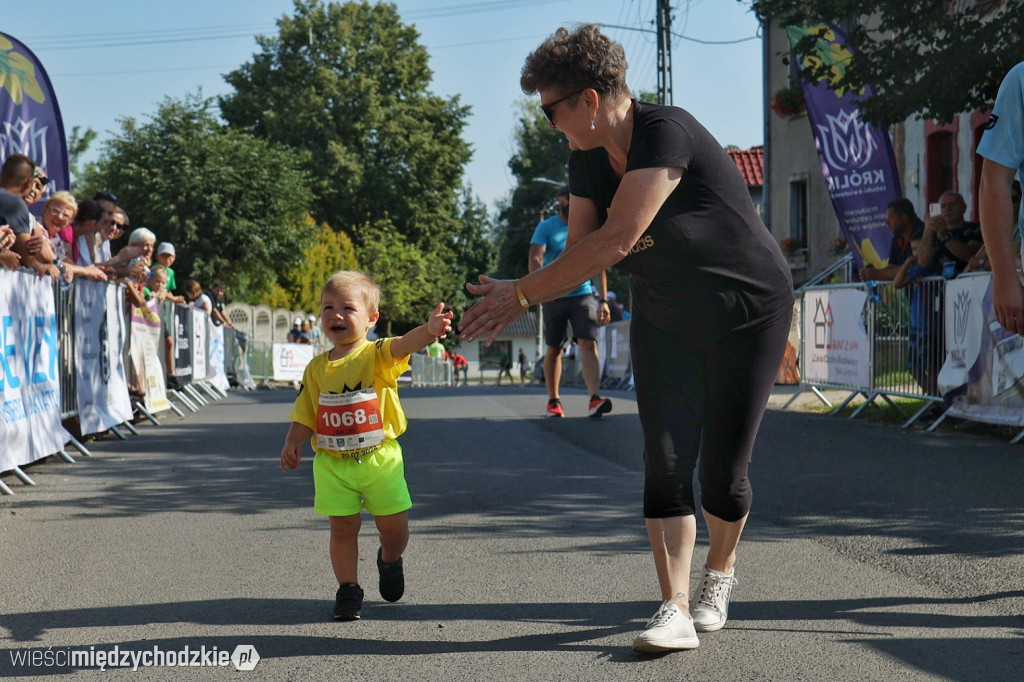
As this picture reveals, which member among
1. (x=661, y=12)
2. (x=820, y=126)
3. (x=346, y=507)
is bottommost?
(x=346, y=507)

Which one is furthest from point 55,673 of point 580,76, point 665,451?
point 580,76

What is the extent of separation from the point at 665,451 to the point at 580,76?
4.02 feet

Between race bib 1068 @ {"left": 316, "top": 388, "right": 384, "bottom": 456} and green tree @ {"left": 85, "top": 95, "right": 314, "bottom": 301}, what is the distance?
127 ft

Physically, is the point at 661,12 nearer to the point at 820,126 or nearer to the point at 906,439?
the point at 820,126

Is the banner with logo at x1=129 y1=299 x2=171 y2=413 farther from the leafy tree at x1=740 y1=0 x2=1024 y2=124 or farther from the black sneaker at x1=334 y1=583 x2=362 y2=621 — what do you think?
the black sneaker at x1=334 y1=583 x2=362 y2=621

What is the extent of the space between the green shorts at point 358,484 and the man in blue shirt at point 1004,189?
214 centimetres

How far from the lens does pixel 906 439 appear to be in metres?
10.4

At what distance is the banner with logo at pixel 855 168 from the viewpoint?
55.0 feet

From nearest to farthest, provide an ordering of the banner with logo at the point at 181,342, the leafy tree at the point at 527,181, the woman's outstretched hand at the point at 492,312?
the woman's outstretched hand at the point at 492,312 → the banner with logo at the point at 181,342 → the leafy tree at the point at 527,181

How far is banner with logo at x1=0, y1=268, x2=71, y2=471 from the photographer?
783 cm

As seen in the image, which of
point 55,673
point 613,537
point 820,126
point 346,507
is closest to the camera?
point 55,673

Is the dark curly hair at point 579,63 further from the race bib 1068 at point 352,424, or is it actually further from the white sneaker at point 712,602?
the white sneaker at point 712,602

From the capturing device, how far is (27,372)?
8336mm

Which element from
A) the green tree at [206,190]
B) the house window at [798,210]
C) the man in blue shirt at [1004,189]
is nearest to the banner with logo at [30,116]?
the man in blue shirt at [1004,189]
